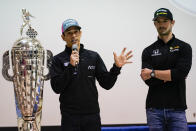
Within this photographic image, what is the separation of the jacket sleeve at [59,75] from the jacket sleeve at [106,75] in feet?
0.79

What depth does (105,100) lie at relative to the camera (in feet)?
9.63

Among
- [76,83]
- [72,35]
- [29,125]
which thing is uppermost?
[72,35]

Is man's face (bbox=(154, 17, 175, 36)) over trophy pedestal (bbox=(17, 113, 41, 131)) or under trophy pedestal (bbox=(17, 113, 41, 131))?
over

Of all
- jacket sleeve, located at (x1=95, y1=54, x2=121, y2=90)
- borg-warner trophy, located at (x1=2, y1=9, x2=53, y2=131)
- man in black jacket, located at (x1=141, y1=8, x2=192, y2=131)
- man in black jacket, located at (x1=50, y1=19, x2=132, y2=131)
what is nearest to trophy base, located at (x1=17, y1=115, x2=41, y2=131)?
borg-warner trophy, located at (x1=2, y1=9, x2=53, y2=131)

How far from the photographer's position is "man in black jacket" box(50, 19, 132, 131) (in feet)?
4.81

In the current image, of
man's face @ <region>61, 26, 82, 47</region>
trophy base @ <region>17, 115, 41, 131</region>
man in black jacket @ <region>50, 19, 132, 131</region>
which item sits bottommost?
trophy base @ <region>17, 115, 41, 131</region>

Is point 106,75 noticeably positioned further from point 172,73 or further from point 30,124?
point 30,124

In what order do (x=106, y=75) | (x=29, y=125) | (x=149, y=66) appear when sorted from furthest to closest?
(x=149, y=66) < (x=106, y=75) < (x=29, y=125)

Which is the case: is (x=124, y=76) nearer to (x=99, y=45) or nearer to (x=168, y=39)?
(x=99, y=45)

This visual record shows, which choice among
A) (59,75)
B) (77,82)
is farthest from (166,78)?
(59,75)

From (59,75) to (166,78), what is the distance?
27.5 inches

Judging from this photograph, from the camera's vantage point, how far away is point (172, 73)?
5.07 ft

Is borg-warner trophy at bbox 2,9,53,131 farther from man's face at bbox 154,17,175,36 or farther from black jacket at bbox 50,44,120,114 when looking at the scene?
man's face at bbox 154,17,175,36

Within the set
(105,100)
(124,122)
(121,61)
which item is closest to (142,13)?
(105,100)
